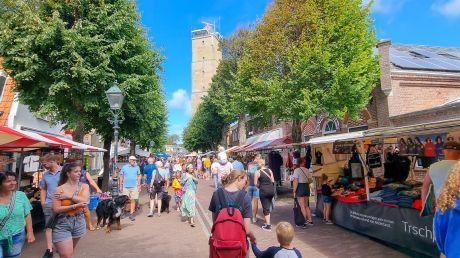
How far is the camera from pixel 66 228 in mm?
4461

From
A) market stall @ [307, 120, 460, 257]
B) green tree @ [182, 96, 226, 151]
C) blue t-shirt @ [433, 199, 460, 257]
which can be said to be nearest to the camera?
blue t-shirt @ [433, 199, 460, 257]

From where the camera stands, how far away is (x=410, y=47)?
23.5 metres

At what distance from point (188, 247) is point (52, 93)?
24.7ft

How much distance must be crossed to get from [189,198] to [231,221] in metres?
6.47

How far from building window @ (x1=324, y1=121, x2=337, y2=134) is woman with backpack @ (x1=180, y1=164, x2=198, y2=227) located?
1284cm

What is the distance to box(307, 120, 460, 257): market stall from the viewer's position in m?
5.89

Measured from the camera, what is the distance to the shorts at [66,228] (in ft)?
14.5

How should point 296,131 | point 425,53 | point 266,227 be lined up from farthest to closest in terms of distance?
point 425,53
point 296,131
point 266,227

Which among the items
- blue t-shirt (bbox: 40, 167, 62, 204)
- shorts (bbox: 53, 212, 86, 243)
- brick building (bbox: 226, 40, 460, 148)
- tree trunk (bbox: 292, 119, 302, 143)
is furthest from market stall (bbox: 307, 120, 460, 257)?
brick building (bbox: 226, 40, 460, 148)

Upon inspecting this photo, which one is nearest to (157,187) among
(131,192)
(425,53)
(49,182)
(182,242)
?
(131,192)

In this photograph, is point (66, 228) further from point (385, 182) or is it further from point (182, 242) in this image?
A: point (385, 182)

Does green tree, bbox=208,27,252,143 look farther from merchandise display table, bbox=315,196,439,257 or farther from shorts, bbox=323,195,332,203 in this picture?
merchandise display table, bbox=315,196,439,257

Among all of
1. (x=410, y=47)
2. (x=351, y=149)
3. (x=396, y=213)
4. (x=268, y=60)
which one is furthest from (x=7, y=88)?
(x=410, y=47)

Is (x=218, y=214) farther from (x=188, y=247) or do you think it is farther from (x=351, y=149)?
(x=351, y=149)
